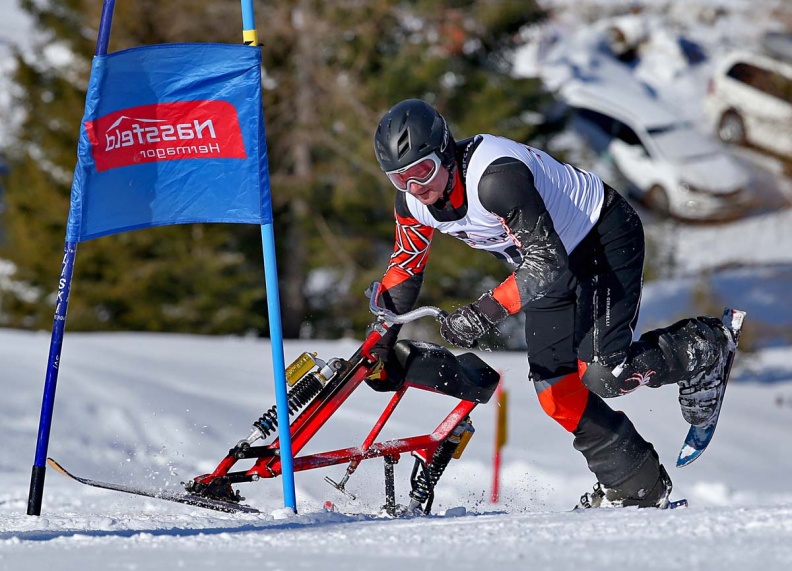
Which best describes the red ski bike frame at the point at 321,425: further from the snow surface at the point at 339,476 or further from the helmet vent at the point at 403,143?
the helmet vent at the point at 403,143

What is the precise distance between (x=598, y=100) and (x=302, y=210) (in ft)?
29.9

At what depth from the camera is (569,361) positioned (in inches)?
214

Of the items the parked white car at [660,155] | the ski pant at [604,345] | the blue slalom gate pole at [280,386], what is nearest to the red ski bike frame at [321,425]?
the blue slalom gate pole at [280,386]

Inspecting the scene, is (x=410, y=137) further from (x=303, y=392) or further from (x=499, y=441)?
(x=499, y=441)

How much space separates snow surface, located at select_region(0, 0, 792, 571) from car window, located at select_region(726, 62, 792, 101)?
6330 mm

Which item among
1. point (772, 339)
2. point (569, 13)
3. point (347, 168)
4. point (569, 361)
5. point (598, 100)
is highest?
point (569, 13)

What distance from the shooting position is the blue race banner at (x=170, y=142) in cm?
496

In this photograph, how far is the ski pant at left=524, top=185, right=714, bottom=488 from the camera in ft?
17.2

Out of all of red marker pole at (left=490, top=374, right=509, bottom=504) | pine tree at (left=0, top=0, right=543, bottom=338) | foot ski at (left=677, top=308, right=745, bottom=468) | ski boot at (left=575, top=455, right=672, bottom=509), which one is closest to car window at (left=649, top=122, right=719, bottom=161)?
pine tree at (left=0, top=0, right=543, bottom=338)

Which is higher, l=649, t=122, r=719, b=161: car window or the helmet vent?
l=649, t=122, r=719, b=161: car window

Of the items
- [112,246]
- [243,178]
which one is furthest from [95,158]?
[112,246]

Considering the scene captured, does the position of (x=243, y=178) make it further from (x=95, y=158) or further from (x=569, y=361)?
(x=569, y=361)

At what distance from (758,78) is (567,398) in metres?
19.0

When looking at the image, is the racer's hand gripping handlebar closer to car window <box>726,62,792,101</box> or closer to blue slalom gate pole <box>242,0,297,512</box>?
blue slalom gate pole <box>242,0,297,512</box>
